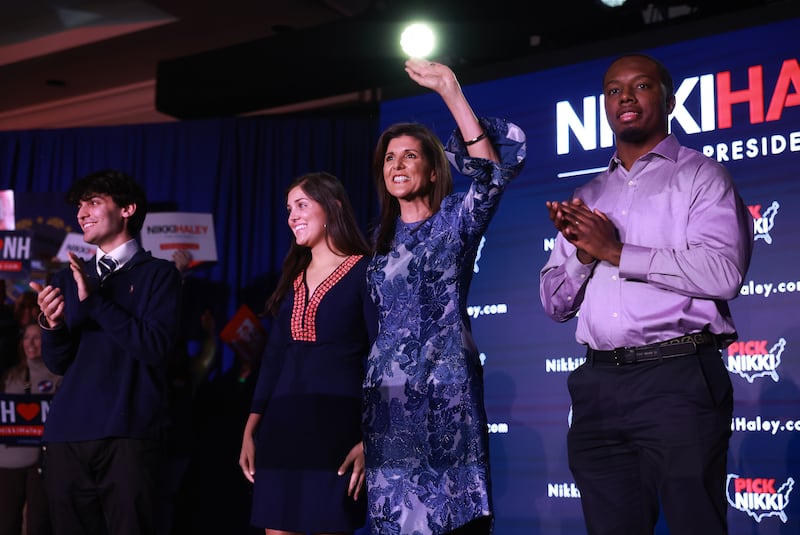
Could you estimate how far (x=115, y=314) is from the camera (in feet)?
9.40

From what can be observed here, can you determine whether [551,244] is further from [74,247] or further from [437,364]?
Answer: [74,247]

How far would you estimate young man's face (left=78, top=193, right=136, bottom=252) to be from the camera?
3121 mm

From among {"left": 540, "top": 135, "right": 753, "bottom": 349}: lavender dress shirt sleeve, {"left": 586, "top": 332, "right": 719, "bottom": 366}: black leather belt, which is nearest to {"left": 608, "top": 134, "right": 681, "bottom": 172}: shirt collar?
{"left": 540, "top": 135, "right": 753, "bottom": 349}: lavender dress shirt sleeve

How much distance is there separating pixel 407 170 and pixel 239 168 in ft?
12.6

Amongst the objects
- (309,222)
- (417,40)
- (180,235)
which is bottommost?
(309,222)

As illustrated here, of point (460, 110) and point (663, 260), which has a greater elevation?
point (460, 110)

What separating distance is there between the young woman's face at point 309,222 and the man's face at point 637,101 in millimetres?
1004

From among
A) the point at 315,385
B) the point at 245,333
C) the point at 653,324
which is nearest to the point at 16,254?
the point at 245,333

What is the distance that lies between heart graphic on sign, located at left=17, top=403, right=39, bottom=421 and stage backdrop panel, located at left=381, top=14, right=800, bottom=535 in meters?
2.24

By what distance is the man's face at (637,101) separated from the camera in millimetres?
2297

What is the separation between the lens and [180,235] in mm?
5555

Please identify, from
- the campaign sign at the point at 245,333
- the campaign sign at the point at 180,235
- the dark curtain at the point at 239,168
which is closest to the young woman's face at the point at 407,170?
the campaign sign at the point at 245,333

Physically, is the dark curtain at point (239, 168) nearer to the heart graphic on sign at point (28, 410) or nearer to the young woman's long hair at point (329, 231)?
the heart graphic on sign at point (28, 410)

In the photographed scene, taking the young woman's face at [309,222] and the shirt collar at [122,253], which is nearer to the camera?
the young woman's face at [309,222]
